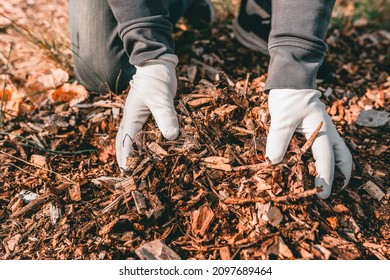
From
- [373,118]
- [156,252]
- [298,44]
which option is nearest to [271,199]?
[156,252]

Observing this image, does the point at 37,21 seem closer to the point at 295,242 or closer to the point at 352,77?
the point at 352,77

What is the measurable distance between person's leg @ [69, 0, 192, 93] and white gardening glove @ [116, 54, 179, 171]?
1.61ft

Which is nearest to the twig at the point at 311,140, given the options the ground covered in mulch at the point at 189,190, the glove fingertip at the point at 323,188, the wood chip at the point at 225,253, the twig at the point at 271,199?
the ground covered in mulch at the point at 189,190

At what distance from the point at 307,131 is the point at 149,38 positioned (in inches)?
32.4

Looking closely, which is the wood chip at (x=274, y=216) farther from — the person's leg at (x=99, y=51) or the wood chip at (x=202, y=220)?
the person's leg at (x=99, y=51)

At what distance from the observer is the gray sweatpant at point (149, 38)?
5.65 ft

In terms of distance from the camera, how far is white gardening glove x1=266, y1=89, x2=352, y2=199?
5.45ft

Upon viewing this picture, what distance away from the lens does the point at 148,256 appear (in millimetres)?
1552

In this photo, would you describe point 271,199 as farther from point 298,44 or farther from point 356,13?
point 356,13

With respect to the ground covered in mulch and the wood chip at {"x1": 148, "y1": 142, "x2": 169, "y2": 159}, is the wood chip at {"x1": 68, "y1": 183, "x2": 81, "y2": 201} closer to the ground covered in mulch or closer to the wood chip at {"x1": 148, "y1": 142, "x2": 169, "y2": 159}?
the ground covered in mulch

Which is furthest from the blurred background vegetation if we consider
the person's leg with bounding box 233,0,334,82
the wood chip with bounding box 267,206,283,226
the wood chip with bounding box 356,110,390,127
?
the wood chip with bounding box 267,206,283,226

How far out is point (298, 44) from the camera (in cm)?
172

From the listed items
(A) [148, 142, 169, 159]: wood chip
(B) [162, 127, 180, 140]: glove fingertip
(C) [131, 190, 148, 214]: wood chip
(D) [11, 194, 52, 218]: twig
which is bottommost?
(D) [11, 194, 52, 218]: twig
